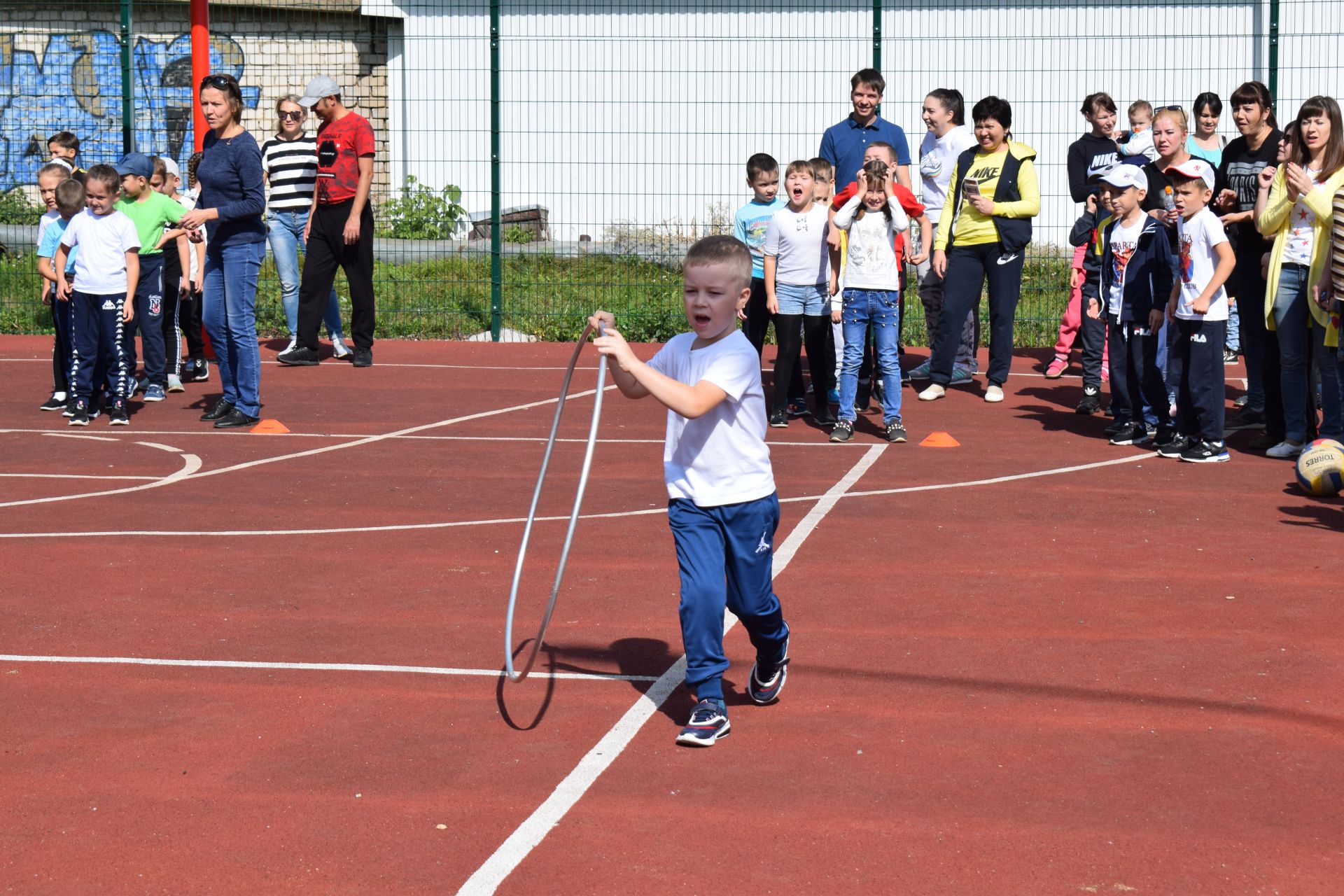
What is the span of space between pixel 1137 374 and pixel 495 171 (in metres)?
8.96

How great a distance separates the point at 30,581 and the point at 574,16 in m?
15.7

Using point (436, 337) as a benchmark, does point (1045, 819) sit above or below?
below

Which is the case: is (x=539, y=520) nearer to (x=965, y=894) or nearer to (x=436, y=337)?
(x=965, y=894)

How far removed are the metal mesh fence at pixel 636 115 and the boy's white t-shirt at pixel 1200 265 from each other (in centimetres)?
673

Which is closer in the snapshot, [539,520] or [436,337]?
[539,520]

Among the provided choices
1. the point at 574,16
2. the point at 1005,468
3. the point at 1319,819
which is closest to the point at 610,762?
the point at 1319,819

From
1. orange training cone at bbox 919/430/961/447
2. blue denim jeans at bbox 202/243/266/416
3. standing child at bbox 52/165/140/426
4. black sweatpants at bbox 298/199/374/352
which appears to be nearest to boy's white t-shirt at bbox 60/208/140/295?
standing child at bbox 52/165/140/426

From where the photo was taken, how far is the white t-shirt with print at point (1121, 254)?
10930 millimetres

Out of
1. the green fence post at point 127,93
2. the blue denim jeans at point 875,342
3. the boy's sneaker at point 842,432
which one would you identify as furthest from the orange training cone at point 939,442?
the green fence post at point 127,93

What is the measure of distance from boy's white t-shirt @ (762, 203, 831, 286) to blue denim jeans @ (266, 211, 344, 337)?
544 centimetres

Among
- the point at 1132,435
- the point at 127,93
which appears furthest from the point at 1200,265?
the point at 127,93

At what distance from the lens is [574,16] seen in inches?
852

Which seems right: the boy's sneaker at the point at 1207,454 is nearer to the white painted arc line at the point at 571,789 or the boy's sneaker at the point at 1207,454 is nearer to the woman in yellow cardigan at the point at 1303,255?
the woman in yellow cardigan at the point at 1303,255

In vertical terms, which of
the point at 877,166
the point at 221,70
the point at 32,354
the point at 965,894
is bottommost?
the point at 965,894
